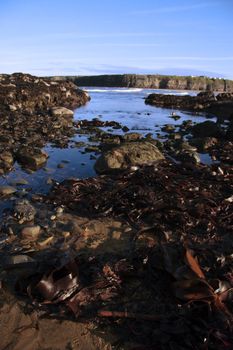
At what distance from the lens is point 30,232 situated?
184 inches

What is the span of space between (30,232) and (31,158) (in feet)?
13.0

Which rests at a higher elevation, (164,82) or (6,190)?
(164,82)

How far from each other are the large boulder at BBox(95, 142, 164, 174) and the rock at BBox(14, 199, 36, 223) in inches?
107

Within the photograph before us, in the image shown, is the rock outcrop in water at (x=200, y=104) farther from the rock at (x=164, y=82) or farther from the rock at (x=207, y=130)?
the rock at (x=164, y=82)

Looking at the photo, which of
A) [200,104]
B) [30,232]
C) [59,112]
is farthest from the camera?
[200,104]

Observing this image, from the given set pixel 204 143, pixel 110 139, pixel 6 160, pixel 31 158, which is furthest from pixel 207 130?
pixel 6 160

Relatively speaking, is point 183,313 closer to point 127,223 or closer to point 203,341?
point 203,341

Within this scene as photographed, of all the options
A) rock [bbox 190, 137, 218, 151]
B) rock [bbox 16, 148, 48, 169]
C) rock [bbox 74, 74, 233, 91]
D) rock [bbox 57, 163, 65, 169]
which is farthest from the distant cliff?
rock [bbox 57, 163, 65, 169]

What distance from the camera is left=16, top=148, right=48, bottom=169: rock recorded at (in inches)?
330

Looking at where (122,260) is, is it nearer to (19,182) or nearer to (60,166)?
(19,182)

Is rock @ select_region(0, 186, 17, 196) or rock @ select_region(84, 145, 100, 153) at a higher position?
rock @ select_region(0, 186, 17, 196)

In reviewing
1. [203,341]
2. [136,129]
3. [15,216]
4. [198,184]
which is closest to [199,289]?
[203,341]

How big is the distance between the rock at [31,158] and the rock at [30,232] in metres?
3.70

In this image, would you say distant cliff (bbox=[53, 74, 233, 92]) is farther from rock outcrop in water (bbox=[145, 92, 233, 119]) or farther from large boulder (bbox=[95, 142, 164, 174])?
large boulder (bbox=[95, 142, 164, 174])
